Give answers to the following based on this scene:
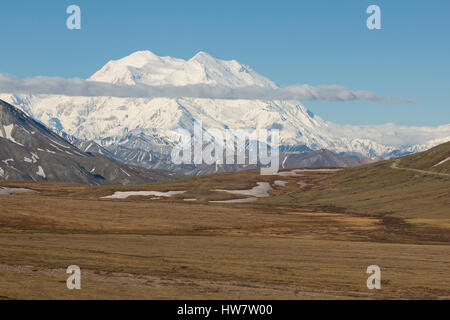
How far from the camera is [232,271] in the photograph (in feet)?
214

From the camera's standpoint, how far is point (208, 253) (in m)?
80.4

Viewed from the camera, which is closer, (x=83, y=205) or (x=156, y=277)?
(x=156, y=277)

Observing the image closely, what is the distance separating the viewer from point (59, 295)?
4728 centimetres

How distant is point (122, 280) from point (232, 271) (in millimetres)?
13426

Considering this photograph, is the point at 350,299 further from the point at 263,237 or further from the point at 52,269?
the point at 263,237

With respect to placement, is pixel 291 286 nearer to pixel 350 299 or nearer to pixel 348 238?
pixel 350 299

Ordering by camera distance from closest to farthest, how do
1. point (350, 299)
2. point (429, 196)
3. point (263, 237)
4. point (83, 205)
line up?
point (350, 299) < point (263, 237) < point (83, 205) < point (429, 196)

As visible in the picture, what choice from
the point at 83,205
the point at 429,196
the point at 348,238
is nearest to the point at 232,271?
the point at 348,238

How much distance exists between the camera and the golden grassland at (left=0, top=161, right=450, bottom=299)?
5434 centimetres

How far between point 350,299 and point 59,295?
23821 mm

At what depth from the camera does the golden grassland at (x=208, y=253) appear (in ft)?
178

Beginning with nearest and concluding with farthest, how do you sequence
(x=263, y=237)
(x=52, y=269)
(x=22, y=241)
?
(x=52, y=269)
(x=22, y=241)
(x=263, y=237)

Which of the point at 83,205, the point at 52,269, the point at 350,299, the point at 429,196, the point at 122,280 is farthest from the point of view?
the point at 429,196
